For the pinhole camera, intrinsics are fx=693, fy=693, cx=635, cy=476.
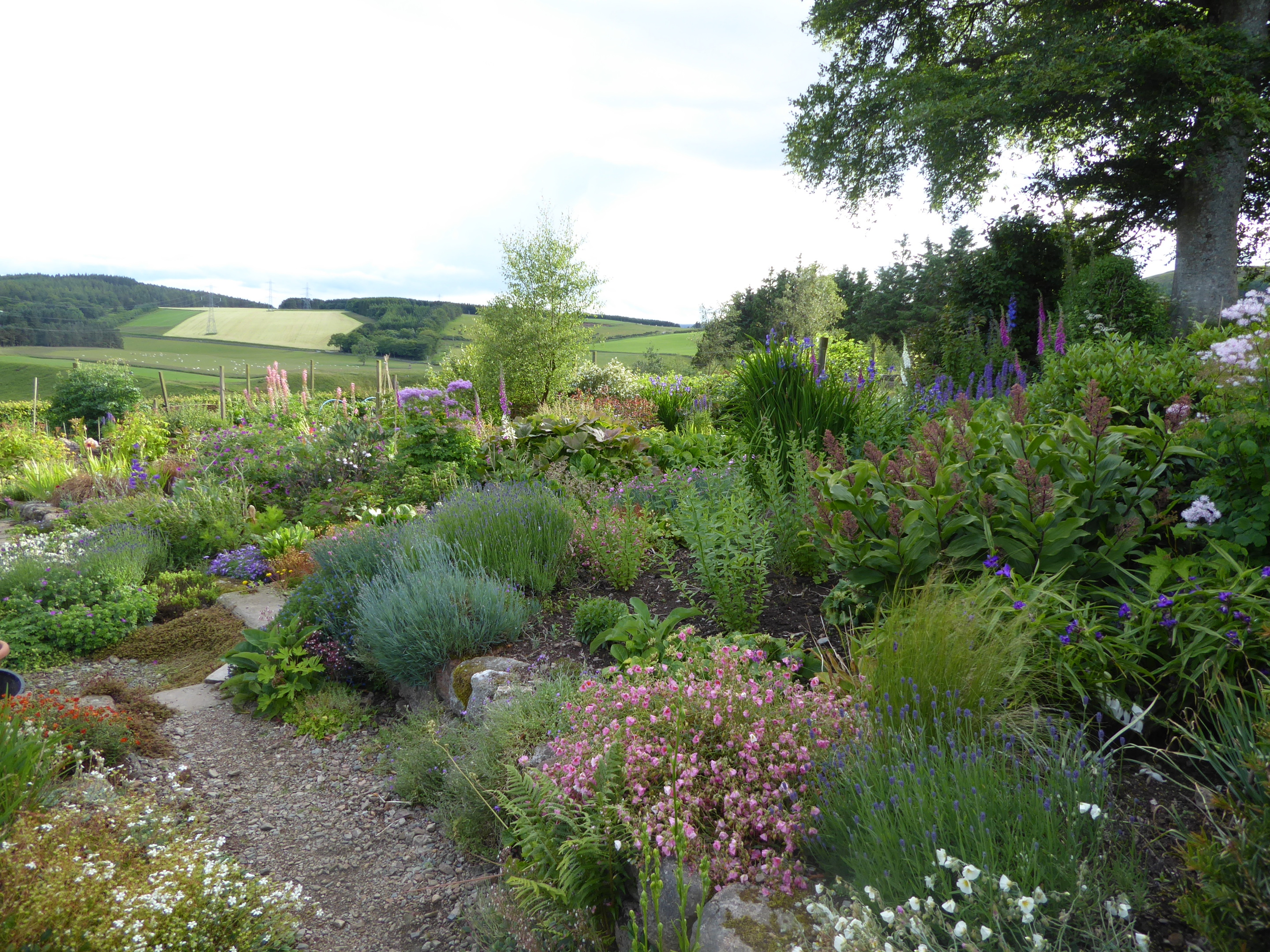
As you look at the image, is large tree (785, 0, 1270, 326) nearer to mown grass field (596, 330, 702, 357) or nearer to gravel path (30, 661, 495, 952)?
gravel path (30, 661, 495, 952)

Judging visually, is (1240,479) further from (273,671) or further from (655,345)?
(655,345)

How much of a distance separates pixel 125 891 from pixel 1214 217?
17505 millimetres

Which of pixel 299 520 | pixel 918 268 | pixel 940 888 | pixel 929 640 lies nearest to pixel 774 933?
pixel 940 888

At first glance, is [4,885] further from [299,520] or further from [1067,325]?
[1067,325]

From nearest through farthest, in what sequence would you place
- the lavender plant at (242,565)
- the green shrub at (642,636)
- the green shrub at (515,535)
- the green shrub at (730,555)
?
the green shrub at (642,636), the green shrub at (730,555), the green shrub at (515,535), the lavender plant at (242,565)

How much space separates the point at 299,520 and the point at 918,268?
38600mm

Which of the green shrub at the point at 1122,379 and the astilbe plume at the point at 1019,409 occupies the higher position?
the green shrub at the point at 1122,379

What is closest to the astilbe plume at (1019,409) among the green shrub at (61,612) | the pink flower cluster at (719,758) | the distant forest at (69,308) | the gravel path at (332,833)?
the pink flower cluster at (719,758)

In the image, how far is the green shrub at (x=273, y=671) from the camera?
161 inches

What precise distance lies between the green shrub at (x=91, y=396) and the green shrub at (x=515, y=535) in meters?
18.5

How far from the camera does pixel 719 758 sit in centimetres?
217

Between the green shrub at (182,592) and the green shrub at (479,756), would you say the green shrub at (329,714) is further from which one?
the green shrub at (182,592)

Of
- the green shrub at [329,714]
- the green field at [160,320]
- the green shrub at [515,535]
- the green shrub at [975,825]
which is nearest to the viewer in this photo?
the green shrub at [975,825]

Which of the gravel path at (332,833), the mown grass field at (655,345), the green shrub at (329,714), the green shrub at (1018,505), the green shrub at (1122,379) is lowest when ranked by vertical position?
the gravel path at (332,833)
